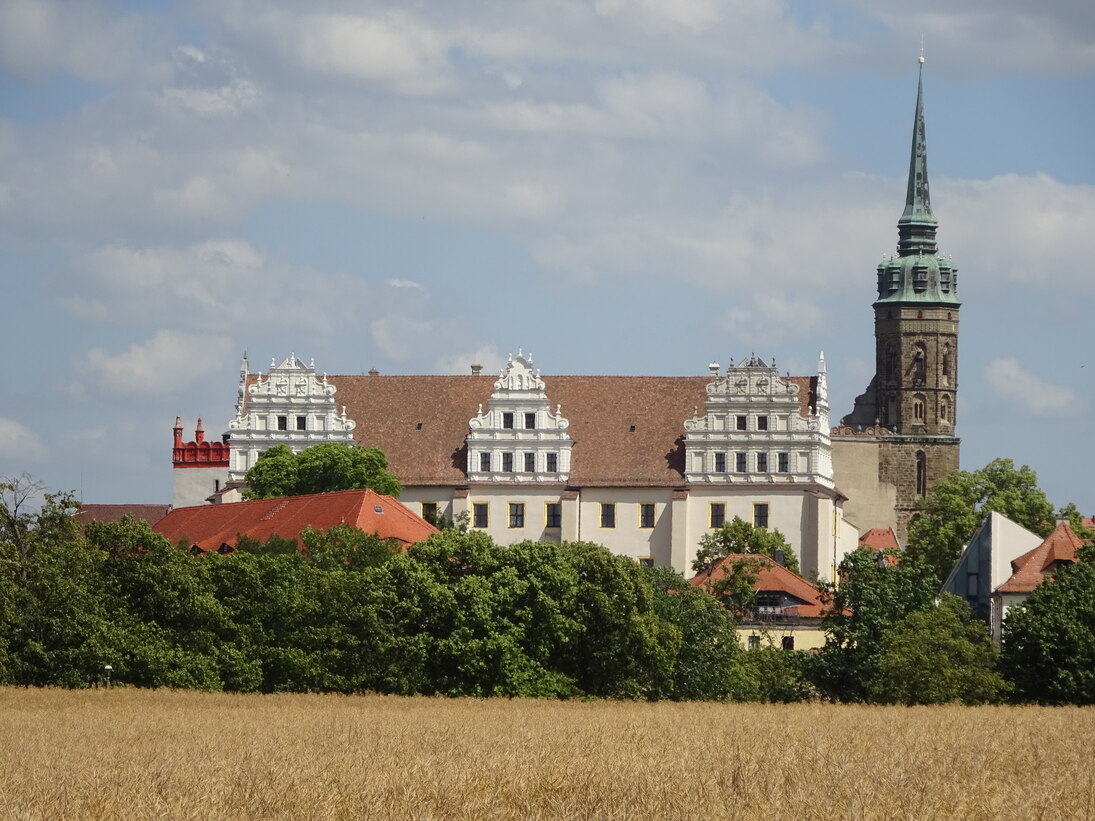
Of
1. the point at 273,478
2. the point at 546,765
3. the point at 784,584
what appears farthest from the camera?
the point at 273,478

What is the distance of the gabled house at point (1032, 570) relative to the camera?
251 ft

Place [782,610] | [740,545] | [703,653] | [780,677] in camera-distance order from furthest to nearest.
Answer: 1. [740,545]
2. [782,610]
3. [780,677]
4. [703,653]

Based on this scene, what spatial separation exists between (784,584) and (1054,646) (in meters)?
29.0

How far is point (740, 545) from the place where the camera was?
9200 centimetres

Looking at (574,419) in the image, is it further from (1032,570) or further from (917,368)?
(917,368)

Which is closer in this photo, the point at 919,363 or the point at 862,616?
the point at 862,616

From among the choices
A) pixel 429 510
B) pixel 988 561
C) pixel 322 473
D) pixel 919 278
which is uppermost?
pixel 919 278

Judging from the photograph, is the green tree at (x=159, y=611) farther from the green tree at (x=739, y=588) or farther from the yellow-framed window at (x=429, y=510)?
the yellow-framed window at (x=429, y=510)

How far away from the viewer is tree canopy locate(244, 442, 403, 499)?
305ft

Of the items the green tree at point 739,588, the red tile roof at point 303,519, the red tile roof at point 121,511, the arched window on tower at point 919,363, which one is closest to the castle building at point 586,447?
the green tree at point 739,588

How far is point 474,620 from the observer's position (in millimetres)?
55531

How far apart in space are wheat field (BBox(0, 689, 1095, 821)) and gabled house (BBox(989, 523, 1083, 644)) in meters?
33.9

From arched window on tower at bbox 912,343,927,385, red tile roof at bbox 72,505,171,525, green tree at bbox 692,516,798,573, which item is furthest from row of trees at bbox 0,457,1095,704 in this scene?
arched window on tower at bbox 912,343,927,385

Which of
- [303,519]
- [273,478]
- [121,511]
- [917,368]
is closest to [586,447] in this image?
[273,478]
